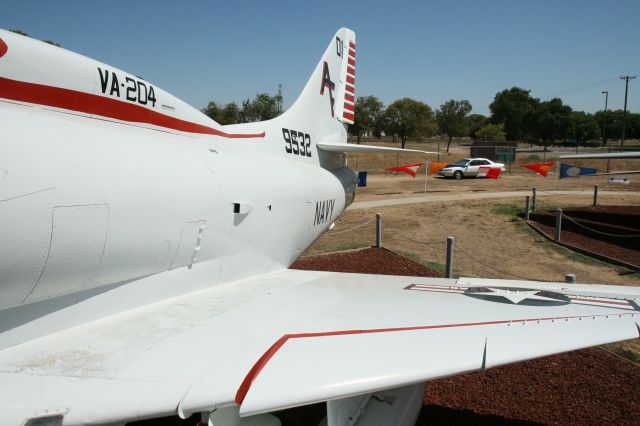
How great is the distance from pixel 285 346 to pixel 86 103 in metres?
2.37

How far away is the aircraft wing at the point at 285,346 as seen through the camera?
227cm

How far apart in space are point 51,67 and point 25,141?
794 mm

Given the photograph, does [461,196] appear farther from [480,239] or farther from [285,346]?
[285,346]

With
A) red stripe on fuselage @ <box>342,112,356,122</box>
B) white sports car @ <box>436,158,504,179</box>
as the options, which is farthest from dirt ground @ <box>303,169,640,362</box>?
white sports car @ <box>436,158,504,179</box>

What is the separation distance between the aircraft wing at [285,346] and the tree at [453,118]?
226ft

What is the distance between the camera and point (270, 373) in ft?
8.02

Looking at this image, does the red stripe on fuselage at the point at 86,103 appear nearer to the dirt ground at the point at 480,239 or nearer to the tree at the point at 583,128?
the dirt ground at the point at 480,239

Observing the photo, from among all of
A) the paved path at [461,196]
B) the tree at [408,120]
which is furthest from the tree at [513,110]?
the paved path at [461,196]

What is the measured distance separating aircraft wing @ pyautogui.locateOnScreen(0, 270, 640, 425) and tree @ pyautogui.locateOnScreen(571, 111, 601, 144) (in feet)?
303

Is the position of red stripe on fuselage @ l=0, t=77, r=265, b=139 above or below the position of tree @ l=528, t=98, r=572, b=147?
below

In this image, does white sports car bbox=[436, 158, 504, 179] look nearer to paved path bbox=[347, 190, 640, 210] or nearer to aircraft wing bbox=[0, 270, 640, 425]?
paved path bbox=[347, 190, 640, 210]

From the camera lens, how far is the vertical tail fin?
6.87 m

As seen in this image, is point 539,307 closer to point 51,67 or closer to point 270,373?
point 270,373

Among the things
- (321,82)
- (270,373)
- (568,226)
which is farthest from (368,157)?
(270,373)
